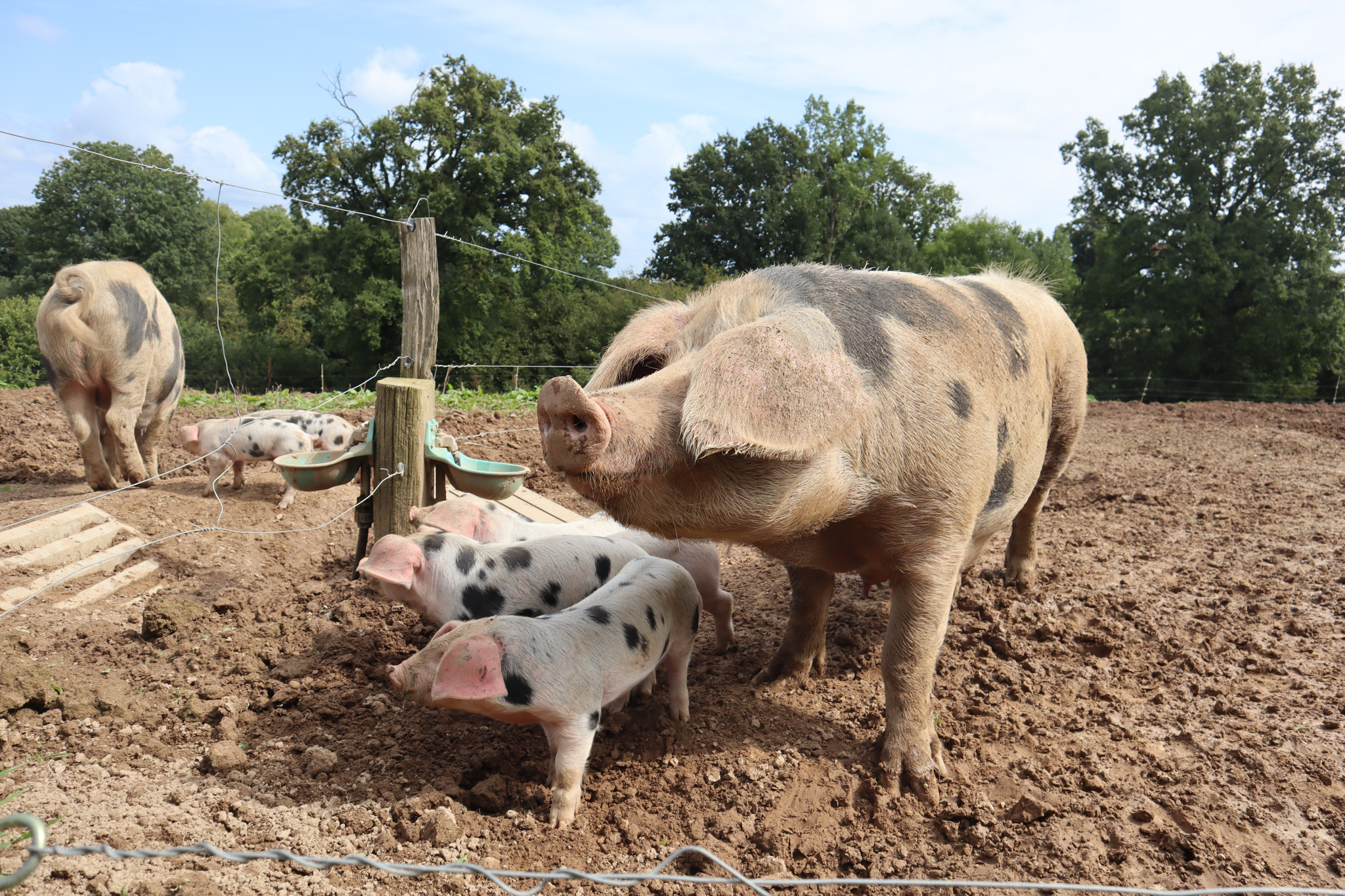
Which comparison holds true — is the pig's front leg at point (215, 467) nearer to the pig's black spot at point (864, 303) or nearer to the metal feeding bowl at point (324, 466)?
the metal feeding bowl at point (324, 466)

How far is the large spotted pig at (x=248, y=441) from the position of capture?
23.2ft

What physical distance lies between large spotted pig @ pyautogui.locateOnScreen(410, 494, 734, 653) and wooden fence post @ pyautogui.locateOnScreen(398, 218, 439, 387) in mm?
848

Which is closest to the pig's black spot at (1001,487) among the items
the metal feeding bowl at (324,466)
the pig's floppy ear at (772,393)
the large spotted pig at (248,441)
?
the pig's floppy ear at (772,393)

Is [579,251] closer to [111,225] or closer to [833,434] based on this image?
[111,225]

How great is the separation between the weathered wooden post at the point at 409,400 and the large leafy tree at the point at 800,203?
1159 inches

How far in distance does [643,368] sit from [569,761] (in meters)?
1.47

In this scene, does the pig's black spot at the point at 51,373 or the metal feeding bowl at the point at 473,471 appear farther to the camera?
the pig's black spot at the point at 51,373

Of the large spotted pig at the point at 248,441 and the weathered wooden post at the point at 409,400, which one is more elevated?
the weathered wooden post at the point at 409,400

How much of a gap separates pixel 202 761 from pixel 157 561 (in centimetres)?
272

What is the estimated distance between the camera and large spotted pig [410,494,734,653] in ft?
14.2

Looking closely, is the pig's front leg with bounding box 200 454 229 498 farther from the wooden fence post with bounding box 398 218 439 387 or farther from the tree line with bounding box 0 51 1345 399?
the tree line with bounding box 0 51 1345 399

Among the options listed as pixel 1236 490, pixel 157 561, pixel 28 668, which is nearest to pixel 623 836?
pixel 28 668

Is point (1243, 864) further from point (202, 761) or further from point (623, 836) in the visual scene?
point (202, 761)

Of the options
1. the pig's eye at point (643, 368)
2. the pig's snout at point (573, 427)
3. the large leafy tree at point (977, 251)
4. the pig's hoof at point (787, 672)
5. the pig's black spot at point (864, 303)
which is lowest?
the pig's hoof at point (787, 672)
